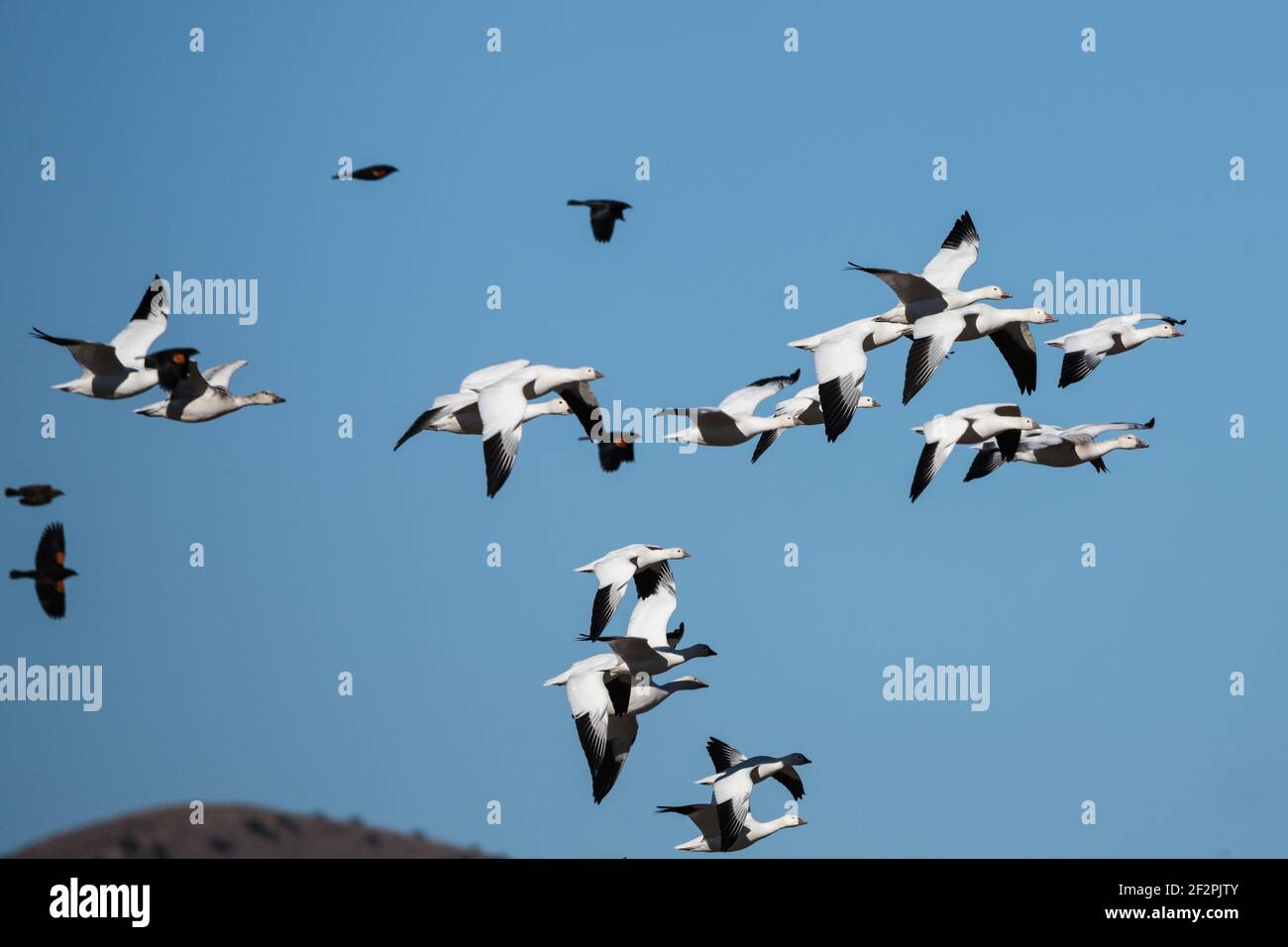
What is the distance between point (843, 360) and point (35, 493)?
40.0 feet

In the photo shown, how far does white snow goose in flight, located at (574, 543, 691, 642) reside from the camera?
32219 mm

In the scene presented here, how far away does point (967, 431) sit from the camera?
32.3 meters

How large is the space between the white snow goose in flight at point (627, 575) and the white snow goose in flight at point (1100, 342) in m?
6.97

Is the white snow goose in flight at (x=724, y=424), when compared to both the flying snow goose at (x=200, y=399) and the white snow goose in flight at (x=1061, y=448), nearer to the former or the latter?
the white snow goose in flight at (x=1061, y=448)

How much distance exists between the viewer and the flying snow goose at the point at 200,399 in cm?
3397

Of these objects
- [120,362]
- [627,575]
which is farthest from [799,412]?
[120,362]

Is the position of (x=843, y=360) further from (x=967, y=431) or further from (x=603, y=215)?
(x=603, y=215)

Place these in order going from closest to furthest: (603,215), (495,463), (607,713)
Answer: (495,463) < (607,713) < (603,215)

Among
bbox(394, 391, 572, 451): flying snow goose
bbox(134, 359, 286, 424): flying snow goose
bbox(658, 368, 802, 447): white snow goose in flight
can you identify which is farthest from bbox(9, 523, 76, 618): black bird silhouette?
bbox(658, 368, 802, 447): white snow goose in flight

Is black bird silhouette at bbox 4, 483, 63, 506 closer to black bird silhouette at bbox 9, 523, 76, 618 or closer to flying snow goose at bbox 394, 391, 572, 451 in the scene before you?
black bird silhouette at bbox 9, 523, 76, 618

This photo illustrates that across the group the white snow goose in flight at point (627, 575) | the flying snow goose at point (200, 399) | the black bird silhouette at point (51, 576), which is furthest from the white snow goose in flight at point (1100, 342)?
the black bird silhouette at point (51, 576)

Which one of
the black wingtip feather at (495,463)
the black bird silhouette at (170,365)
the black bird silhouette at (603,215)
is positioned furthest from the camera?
the black bird silhouette at (603,215)
